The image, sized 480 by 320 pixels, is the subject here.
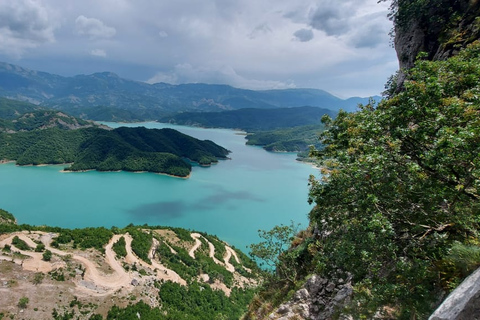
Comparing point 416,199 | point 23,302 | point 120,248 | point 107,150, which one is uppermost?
point 416,199

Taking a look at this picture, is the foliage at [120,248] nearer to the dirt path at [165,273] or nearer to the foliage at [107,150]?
the dirt path at [165,273]

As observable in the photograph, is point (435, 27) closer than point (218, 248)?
Yes

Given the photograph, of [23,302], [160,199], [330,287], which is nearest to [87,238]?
[23,302]

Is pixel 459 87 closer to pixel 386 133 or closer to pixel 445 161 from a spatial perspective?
pixel 386 133

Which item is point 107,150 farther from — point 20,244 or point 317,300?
point 317,300

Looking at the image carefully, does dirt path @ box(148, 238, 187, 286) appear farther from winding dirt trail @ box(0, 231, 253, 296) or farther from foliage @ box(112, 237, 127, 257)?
foliage @ box(112, 237, 127, 257)
